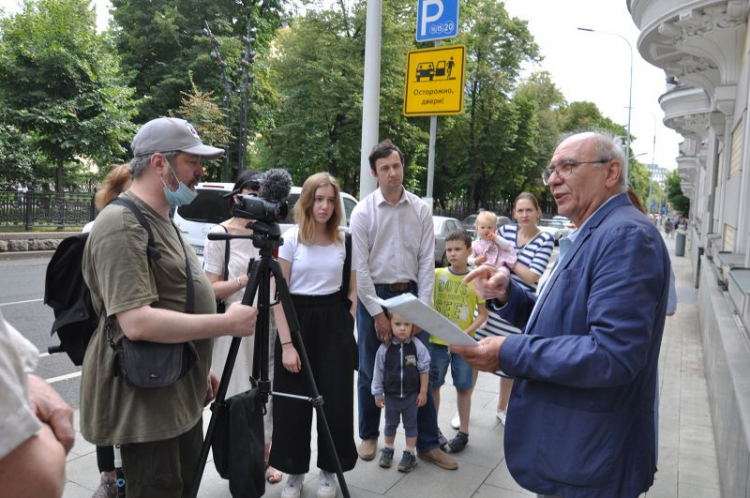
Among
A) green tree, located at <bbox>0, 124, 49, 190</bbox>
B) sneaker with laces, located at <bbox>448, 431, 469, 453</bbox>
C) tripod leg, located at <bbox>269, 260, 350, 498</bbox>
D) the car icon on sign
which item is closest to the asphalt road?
tripod leg, located at <bbox>269, 260, 350, 498</bbox>

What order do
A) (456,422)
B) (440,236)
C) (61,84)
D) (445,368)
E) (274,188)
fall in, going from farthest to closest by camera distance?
(61,84) < (440,236) < (456,422) < (445,368) < (274,188)

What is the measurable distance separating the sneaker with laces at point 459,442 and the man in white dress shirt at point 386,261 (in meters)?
0.21

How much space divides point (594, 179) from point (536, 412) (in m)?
0.87

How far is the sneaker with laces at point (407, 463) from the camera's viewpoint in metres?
3.61

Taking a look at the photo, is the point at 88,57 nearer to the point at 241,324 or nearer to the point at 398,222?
the point at 398,222

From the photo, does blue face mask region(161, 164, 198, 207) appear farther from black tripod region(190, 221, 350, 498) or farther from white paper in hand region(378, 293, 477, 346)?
white paper in hand region(378, 293, 477, 346)

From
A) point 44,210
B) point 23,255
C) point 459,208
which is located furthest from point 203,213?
point 459,208

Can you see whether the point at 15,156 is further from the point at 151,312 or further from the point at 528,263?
the point at 151,312

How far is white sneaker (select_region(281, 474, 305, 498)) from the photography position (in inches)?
128

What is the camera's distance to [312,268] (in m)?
3.31

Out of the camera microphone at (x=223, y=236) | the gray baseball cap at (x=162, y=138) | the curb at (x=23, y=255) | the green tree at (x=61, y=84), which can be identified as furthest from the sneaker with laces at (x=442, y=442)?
the green tree at (x=61, y=84)

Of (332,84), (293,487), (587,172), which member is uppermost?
(332,84)

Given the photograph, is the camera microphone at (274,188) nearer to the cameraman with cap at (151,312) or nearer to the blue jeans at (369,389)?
the cameraman with cap at (151,312)

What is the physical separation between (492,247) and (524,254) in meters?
0.30
